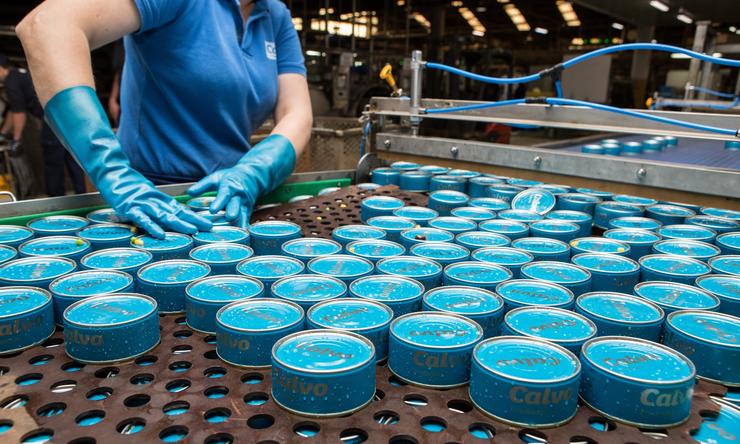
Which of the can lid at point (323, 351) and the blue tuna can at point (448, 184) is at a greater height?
the blue tuna can at point (448, 184)

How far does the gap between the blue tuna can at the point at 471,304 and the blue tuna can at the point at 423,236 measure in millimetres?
338

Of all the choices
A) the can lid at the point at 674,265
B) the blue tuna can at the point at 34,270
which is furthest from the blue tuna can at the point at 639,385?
the blue tuna can at the point at 34,270

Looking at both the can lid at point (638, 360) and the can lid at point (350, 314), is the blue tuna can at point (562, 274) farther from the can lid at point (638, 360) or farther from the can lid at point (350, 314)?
the can lid at point (350, 314)

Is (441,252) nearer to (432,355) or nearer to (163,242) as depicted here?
(432,355)

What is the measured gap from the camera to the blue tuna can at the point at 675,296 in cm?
100

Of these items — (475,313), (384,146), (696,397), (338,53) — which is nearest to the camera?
(696,397)

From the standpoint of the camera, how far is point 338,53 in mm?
7652

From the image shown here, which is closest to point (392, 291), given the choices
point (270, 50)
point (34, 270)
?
point (34, 270)

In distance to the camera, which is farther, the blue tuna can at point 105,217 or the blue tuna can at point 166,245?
the blue tuna can at point 105,217

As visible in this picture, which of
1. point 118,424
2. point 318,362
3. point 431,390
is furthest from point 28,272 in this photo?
point 431,390

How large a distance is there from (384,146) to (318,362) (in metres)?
1.69

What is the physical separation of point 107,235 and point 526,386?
1.09 m

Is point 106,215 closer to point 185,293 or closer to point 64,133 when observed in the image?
point 64,133

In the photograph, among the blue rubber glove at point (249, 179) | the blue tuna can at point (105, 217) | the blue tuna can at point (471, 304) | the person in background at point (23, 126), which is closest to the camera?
the blue tuna can at point (471, 304)
